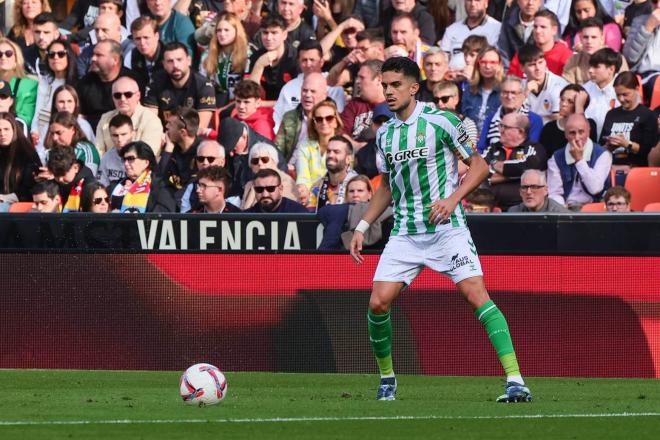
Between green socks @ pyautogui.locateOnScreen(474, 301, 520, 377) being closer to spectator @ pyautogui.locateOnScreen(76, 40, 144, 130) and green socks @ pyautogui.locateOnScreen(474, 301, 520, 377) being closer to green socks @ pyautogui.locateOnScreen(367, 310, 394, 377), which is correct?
green socks @ pyautogui.locateOnScreen(367, 310, 394, 377)

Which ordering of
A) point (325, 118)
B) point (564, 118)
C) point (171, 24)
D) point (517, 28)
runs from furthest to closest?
point (171, 24), point (517, 28), point (325, 118), point (564, 118)

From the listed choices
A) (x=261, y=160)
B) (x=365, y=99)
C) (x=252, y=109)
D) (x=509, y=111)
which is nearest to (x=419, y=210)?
(x=261, y=160)

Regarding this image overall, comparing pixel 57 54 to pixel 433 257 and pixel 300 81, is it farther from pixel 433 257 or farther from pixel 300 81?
pixel 433 257

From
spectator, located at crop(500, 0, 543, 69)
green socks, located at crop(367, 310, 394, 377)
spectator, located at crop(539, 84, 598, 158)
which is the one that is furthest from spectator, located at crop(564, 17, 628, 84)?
green socks, located at crop(367, 310, 394, 377)

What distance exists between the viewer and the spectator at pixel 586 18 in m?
16.0

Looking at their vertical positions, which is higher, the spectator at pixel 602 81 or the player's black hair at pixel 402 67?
the player's black hair at pixel 402 67

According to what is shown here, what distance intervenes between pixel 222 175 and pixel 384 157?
443 cm

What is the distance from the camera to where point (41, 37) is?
55.8ft

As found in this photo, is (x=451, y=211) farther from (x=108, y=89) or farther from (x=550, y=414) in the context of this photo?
(x=108, y=89)

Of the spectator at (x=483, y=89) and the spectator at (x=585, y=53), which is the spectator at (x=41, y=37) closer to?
the spectator at (x=483, y=89)

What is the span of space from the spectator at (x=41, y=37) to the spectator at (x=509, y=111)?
5.80 metres

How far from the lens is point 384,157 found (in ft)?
28.8

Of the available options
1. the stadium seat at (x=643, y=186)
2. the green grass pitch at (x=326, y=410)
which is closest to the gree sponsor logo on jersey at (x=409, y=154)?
the green grass pitch at (x=326, y=410)

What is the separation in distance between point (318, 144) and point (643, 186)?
3.47 meters
